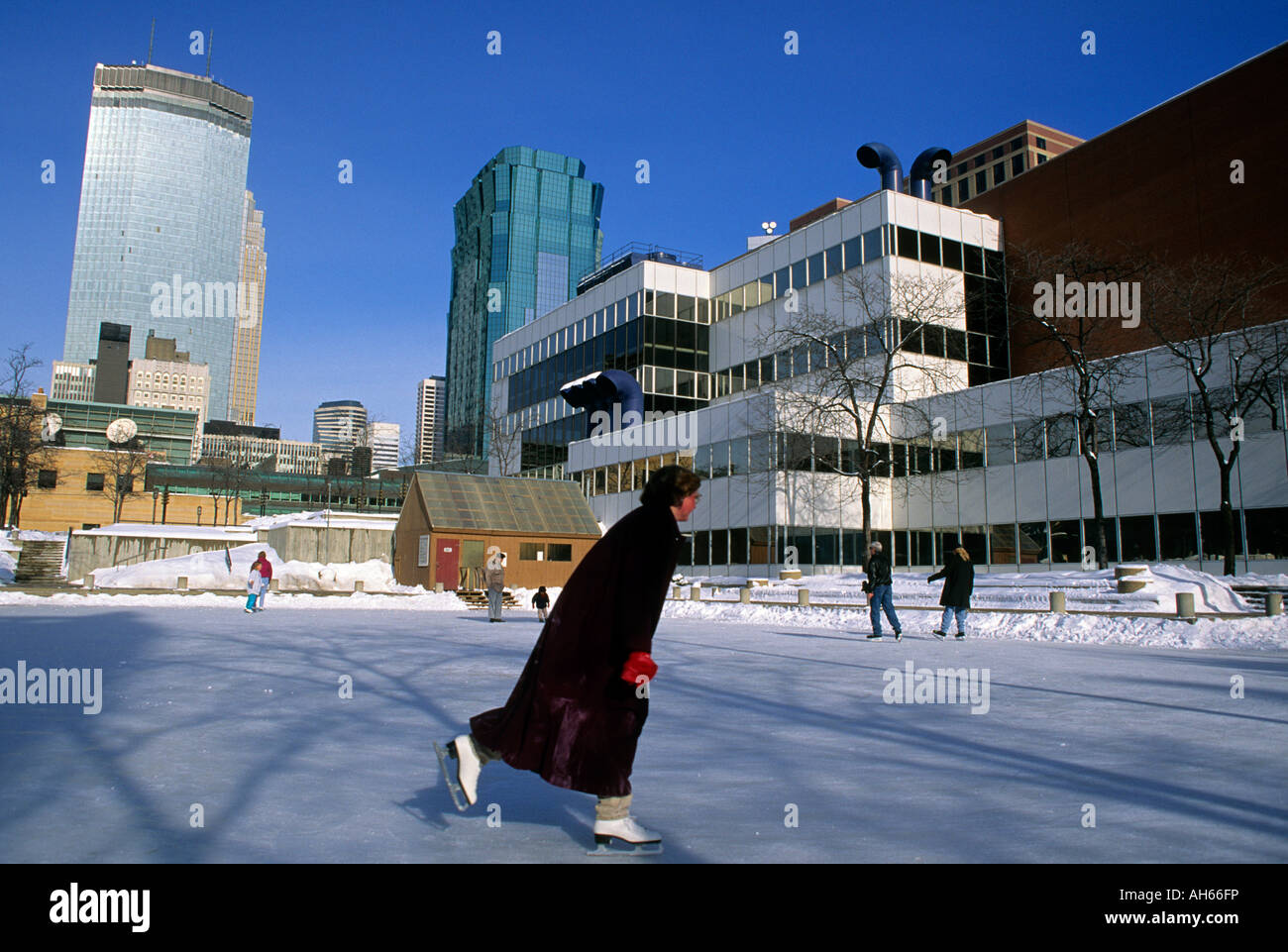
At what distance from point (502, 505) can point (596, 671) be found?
35.1 metres

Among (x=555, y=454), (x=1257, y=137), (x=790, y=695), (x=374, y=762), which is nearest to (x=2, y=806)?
(x=374, y=762)

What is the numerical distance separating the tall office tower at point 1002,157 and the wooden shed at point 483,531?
274 feet

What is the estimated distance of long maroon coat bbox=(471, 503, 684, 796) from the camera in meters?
3.61

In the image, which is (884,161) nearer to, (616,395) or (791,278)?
(791,278)

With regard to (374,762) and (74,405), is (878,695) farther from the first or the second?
(74,405)

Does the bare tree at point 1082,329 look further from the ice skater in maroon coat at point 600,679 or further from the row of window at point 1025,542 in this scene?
the ice skater in maroon coat at point 600,679

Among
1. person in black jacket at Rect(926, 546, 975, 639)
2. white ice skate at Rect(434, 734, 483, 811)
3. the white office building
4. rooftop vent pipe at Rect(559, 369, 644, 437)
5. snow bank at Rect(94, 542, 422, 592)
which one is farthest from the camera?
rooftop vent pipe at Rect(559, 369, 644, 437)

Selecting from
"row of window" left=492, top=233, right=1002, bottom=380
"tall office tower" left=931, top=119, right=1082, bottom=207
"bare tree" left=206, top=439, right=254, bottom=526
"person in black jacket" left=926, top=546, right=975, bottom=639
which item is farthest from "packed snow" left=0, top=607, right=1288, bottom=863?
"tall office tower" left=931, top=119, right=1082, bottom=207

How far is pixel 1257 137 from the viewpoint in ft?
117

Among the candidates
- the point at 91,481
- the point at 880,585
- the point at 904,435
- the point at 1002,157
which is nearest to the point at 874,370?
the point at 904,435

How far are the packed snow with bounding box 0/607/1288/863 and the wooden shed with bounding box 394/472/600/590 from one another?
23.5 metres

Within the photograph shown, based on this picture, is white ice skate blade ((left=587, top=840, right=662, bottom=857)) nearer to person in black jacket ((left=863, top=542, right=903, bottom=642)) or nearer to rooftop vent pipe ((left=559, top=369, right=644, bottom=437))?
person in black jacket ((left=863, top=542, right=903, bottom=642))

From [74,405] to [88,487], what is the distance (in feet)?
184

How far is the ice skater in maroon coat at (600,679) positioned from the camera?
142 inches
